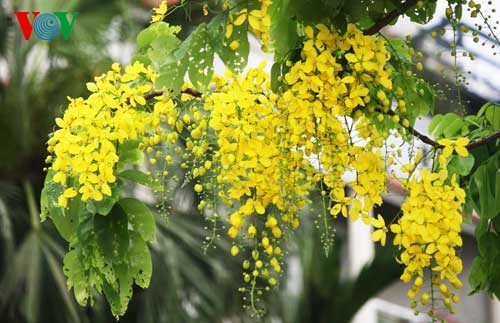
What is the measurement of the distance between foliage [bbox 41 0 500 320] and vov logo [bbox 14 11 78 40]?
2.78m

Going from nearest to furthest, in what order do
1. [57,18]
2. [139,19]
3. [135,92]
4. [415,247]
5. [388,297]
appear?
[415,247], [135,92], [57,18], [139,19], [388,297]

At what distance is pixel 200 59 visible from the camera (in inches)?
42.5

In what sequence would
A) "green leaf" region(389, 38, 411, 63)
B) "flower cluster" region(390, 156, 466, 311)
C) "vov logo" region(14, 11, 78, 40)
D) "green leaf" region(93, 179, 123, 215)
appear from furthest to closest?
"vov logo" region(14, 11, 78, 40), "green leaf" region(389, 38, 411, 63), "green leaf" region(93, 179, 123, 215), "flower cluster" region(390, 156, 466, 311)

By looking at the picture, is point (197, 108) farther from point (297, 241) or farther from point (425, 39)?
point (297, 241)

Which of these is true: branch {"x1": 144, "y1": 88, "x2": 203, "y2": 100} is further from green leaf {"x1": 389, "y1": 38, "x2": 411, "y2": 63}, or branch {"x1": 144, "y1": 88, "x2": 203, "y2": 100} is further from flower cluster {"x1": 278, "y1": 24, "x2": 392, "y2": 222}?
green leaf {"x1": 389, "y1": 38, "x2": 411, "y2": 63}

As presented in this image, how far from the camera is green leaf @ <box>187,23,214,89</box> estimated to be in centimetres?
108

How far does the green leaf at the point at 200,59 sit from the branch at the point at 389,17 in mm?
190

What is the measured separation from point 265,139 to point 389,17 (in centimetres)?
21

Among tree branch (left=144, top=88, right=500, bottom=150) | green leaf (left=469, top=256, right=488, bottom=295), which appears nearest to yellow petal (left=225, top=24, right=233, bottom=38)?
tree branch (left=144, top=88, right=500, bottom=150)

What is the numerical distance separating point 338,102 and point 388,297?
Result: 5527 millimetres

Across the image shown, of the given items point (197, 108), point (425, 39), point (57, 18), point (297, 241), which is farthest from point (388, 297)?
point (197, 108)

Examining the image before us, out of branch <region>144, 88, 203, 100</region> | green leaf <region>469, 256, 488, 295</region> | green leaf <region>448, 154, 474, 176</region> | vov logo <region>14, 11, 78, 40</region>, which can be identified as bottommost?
green leaf <region>469, 256, 488, 295</region>

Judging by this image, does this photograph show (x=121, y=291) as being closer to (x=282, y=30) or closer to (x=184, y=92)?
(x=184, y=92)

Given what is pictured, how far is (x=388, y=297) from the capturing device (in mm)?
6426
